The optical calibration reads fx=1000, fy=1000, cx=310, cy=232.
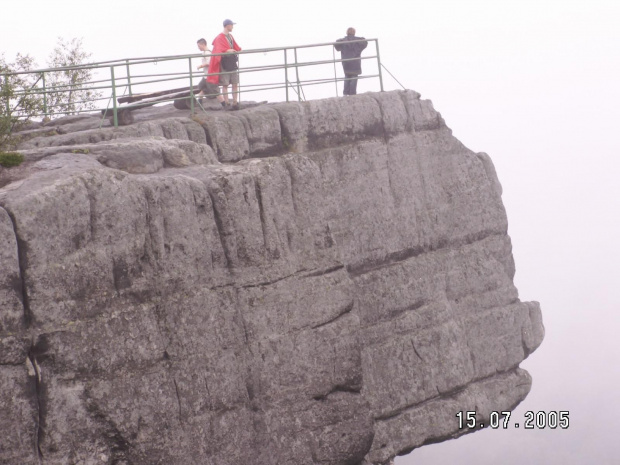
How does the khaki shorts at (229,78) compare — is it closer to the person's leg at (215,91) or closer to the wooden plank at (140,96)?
the person's leg at (215,91)

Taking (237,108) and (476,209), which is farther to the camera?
(476,209)

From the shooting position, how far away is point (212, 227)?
16.3 metres

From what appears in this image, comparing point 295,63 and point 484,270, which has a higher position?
point 295,63

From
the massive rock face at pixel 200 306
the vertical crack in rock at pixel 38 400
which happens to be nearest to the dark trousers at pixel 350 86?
the massive rock face at pixel 200 306

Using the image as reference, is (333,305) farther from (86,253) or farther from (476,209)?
(476,209)

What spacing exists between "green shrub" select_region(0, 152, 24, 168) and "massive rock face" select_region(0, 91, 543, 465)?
232 mm

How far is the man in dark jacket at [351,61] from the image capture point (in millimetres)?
27000

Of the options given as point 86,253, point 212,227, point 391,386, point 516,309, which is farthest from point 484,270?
point 86,253

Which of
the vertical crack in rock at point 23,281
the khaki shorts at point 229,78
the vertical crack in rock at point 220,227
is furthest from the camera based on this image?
the khaki shorts at point 229,78

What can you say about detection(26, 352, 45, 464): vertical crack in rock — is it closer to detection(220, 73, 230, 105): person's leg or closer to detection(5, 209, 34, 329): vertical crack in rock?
detection(5, 209, 34, 329): vertical crack in rock

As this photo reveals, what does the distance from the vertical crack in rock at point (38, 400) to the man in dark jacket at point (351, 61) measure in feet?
49.0

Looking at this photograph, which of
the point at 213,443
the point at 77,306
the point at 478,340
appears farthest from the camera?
the point at 478,340

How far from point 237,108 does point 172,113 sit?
5.24 ft

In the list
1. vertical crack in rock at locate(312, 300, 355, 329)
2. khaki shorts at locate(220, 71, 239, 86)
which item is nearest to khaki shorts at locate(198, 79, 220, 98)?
khaki shorts at locate(220, 71, 239, 86)
